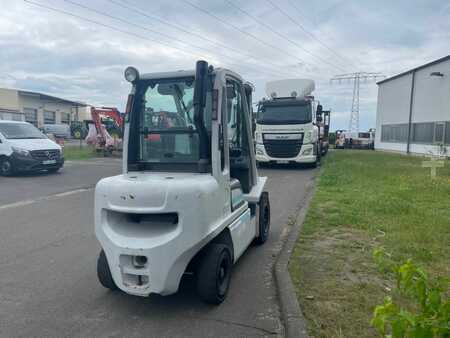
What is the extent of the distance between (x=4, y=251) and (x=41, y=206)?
3237mm

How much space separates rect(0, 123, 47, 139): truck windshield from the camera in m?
13.3

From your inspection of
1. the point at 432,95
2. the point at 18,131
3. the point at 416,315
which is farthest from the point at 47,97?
the point at 416,315

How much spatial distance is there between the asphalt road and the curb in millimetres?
83

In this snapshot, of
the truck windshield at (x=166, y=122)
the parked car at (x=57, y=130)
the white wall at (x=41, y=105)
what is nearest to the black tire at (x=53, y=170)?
the truck windshield at (x=166, y=122)

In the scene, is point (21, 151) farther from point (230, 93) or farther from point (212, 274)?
point (212, 274)

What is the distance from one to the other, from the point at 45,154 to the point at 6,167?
4.57ft

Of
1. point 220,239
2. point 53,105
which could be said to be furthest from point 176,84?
point 53,105

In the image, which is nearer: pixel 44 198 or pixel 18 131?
pixel 44 198

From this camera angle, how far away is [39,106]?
46.7m

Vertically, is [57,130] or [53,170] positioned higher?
[57,130]

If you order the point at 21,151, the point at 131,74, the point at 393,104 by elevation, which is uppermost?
the point at 393,104

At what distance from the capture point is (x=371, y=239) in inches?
218

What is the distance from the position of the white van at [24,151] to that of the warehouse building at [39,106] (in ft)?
94.0

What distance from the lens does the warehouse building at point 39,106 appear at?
4250cm
